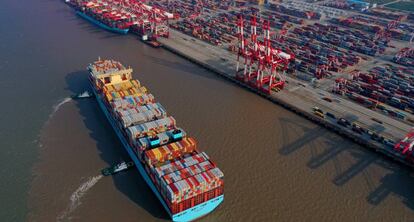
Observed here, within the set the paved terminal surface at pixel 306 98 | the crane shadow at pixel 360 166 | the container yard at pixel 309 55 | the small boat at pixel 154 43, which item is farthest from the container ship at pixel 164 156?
the small boat at pixel 154 43

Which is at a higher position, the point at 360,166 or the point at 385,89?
the point at 385,89

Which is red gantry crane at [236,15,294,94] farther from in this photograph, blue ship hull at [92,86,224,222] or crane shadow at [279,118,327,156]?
blue ship hull at [92,86,224,222]

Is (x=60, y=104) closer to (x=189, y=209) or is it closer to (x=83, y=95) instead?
(x=83, y=95)

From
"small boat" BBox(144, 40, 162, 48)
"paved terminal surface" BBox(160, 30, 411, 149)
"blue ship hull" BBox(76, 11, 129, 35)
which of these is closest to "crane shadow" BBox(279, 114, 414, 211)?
"paved terminal surface" BBox(160, 30, 411, 149)

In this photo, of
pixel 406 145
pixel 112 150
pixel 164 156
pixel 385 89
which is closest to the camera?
pixel 164 156

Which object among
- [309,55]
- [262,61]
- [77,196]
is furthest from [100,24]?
[77,196]

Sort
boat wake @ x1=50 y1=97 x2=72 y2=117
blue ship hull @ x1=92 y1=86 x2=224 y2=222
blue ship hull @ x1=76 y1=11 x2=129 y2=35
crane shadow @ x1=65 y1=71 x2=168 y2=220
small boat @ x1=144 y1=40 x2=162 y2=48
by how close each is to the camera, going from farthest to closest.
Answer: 1. blue ship hull @ x1=76 y1=11 x2=129 y2=35
2. small boat @ x1=144 y1=40 x2=162 y2=48
3. boat wake @ x1=50 y1=97 x2=72 y2=117
4. crane shadow @ x1=65 y1=71 x2=168 y2=220
5. blue ship hull @ x1=92 y1=86 x2=224 y2=222
